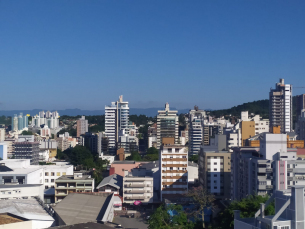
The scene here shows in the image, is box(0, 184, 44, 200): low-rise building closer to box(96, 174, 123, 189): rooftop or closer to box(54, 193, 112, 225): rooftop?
box(54, 193, 112, 225): rooftop

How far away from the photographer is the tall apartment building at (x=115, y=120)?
3219 centimetres

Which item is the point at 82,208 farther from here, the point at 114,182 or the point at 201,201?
the point at 114,182

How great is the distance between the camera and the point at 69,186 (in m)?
14.9

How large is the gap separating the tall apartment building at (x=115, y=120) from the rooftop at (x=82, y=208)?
18.7 m

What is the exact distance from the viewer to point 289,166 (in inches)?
439

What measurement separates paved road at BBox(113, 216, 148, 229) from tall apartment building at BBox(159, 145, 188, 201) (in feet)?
5.67

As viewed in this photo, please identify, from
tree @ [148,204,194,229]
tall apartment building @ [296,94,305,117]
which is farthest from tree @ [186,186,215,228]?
tall apartment building @ [296,94,305,117]

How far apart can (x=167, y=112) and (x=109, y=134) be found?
4.89m

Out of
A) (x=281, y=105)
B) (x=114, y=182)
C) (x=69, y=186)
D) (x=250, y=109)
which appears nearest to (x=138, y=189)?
(x=114, y=182)

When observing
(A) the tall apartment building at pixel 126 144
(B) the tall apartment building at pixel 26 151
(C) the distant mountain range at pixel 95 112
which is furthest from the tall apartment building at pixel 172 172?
(C) the distant mountain range at pixel 95 112

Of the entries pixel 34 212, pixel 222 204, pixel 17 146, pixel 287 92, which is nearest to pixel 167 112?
pixel 287 92

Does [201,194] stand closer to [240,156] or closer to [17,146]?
[240,156]

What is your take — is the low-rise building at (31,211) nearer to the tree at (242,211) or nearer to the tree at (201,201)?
the tree at (242,211)

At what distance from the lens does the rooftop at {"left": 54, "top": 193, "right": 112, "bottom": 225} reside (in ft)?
33.2
